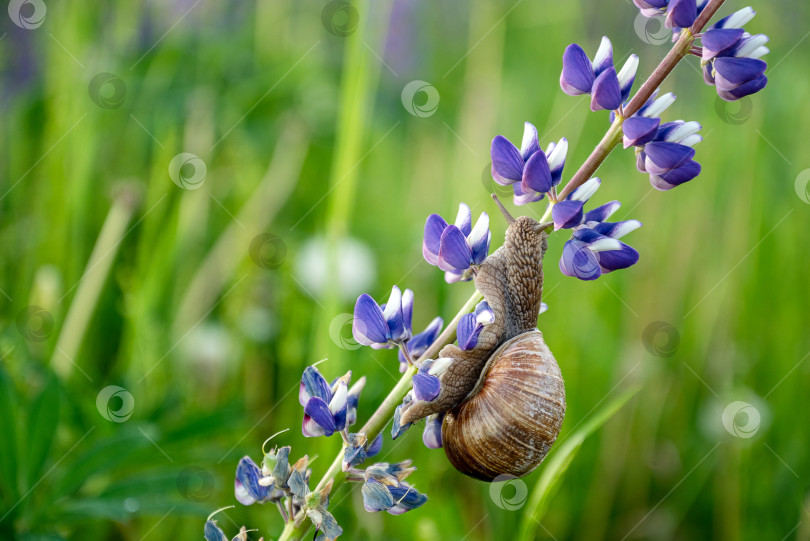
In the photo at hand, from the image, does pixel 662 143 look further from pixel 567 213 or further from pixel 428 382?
pixel 428 382

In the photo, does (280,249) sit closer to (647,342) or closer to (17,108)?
(17,108)

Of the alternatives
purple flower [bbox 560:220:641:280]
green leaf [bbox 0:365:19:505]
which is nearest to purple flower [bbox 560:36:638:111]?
purple flower [bbox 560:220:641:280]

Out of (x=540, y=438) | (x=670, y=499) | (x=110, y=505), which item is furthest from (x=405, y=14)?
(x=540, y=438)

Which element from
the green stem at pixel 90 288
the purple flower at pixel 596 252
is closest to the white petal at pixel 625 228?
the purple flower at pixel 596 252

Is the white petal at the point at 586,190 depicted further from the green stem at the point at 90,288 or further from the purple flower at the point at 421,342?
the green stem at the point at 90,288

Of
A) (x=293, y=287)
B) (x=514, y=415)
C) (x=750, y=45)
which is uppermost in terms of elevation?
(x=750, y=45)

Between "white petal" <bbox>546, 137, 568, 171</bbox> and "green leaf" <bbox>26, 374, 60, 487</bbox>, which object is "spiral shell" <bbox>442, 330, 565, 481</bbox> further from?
"green leaf" <bbox>26, 374, 60, 487</bbox>

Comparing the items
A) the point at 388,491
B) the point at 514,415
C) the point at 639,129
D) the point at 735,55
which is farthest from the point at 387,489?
the point at 735,55
